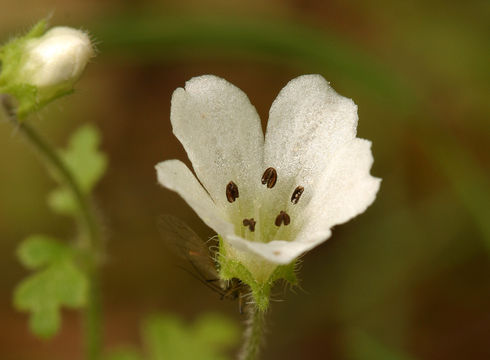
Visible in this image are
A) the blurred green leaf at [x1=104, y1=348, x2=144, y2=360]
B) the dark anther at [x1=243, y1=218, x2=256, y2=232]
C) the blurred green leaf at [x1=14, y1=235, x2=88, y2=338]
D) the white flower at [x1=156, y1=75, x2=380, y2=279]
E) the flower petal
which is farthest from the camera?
the blurred green leaf at [x1=104, y1=348, x2=144, y2=360]

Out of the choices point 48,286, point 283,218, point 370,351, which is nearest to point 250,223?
point 283,218

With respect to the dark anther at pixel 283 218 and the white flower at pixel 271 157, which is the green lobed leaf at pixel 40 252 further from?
the dark anther at pixel 283 218

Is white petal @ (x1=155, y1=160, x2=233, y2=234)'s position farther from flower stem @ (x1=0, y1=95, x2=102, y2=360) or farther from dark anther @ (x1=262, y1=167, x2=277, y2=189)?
flower stem @ (x1=0, y1=95, x2=102, y2=360)

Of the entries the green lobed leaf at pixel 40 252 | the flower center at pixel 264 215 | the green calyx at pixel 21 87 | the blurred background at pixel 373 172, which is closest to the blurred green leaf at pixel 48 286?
the green lobed leaf at pixel 40 252

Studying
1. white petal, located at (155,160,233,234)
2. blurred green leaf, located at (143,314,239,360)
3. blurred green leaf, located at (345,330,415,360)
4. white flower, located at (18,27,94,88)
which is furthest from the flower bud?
blurred green leaf, located at (345,330,415,360)

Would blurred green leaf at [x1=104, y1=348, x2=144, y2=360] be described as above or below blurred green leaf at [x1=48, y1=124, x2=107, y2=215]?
below

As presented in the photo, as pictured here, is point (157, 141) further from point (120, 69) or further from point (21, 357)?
point (21, 357)

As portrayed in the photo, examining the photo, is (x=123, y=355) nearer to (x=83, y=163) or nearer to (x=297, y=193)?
(x=83, y=163)
